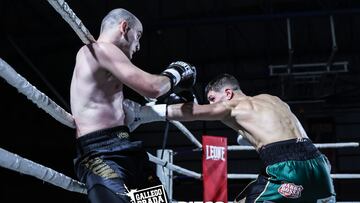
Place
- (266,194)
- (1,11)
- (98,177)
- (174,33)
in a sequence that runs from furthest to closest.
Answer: (174,33) < (1,11) < (266,194) < (98,177)

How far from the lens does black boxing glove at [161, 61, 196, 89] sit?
5.10ft

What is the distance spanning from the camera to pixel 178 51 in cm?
827

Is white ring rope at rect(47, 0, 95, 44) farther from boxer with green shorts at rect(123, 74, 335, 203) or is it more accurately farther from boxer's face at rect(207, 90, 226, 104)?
boxer's face at rect(207, 90, 226, 104)

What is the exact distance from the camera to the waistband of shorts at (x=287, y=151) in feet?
6.28

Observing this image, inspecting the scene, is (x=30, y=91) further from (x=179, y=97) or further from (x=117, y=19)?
(x=179, y=97)

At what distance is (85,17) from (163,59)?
1783 millimetres

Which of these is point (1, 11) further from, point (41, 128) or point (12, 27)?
point (41, 128)

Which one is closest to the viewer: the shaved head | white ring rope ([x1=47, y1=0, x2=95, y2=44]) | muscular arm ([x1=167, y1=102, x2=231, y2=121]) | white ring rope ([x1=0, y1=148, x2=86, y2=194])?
white ring rope ([x1=0, y1=148, x2=86, y2=194])

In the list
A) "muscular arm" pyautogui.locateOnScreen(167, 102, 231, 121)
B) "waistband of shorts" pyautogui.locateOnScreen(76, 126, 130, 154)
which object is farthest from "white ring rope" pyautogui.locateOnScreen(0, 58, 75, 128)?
"muscular arm" pyautogui.locateOnScreen(167, 102, 231, 121)

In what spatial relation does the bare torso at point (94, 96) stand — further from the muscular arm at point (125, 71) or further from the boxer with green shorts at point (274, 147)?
the boxer with green shorts at point (274, 147)

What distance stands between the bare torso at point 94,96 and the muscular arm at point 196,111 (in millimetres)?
368

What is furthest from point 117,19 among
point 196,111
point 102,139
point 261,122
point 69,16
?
point 261,122

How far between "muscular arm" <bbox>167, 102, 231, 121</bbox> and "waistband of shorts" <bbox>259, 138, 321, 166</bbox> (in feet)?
0.69

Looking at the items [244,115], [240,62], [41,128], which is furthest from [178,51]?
[244,115]
